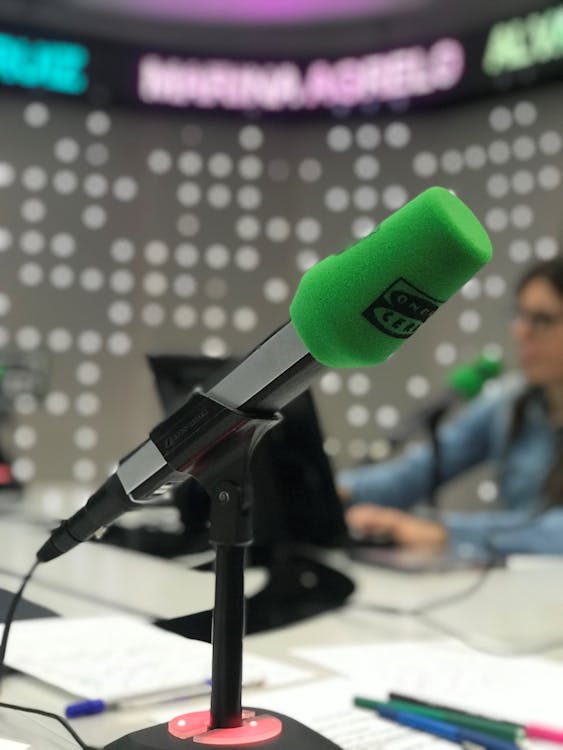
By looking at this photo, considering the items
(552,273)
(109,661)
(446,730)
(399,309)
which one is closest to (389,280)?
(399,309)

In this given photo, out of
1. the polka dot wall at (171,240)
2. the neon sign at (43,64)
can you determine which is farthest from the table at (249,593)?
the neon sign at (43,64)

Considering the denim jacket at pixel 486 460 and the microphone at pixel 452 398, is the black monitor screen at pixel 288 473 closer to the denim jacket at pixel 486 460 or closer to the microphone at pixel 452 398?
the microphone at pixel 452 398

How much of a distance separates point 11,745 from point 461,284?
1.17 ft

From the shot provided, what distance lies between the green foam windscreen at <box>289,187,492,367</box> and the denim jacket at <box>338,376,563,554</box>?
1161 mm

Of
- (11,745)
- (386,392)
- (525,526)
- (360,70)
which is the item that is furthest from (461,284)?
(360,70)

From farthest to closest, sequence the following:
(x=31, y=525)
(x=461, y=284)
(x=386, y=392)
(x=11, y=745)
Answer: (x=386, y=392) < (x=31, y=525) < (x=11, y=745) < (x=461, y=284)

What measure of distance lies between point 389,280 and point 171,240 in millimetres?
2592

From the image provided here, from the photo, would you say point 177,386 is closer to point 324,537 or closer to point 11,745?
point 324,537

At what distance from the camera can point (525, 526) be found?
1408 mm

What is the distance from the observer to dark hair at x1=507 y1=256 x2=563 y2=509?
164cm

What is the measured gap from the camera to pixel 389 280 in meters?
0.35

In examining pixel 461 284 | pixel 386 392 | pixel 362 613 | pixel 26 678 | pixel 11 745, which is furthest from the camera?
pixel 386 392

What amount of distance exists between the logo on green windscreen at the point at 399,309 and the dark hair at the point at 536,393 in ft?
4.48

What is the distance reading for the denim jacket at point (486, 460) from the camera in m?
1.62
